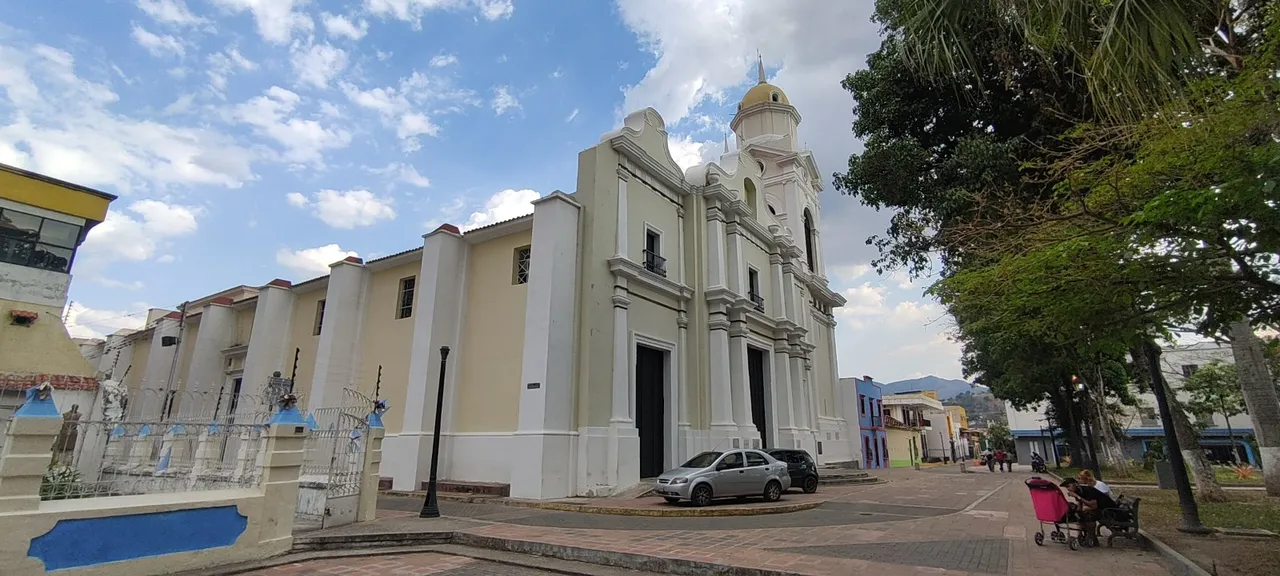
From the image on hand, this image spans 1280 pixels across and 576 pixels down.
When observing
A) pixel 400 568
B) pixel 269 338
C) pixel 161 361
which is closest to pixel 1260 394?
pixel 400 568

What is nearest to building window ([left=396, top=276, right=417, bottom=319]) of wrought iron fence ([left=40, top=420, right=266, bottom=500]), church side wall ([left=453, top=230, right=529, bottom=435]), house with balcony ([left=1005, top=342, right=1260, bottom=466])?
church side wall ([left=453, top=230, right=529, bottom=435])

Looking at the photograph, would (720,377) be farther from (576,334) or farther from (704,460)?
(576,334)

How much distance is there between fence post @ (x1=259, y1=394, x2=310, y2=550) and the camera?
7.26 metres

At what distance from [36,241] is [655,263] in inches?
759

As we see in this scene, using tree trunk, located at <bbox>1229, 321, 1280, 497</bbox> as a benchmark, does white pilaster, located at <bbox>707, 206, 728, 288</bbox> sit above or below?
above

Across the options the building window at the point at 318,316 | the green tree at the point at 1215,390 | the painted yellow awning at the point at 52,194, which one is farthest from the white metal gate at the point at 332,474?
the green tree at the point at 1215,390

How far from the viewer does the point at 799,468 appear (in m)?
16.4

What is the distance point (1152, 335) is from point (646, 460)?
37.2 ft

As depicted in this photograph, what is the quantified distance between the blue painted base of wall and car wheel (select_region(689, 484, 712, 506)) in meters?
8.03

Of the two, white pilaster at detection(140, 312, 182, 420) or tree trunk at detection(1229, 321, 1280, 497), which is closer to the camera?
tree trunk at detection(1229, 321, 1280, 497)

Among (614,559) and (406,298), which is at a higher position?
(406,298)

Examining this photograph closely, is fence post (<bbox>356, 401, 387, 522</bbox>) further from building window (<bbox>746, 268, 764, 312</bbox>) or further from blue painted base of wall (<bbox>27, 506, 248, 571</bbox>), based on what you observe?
building window (<bbox>746, 268, 764, 312</bbox>)

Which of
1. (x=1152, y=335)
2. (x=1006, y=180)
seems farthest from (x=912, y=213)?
(x=1152, y=335)

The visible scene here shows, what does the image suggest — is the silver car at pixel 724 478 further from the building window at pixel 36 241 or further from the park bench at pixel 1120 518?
the building window at pixel 36 241
